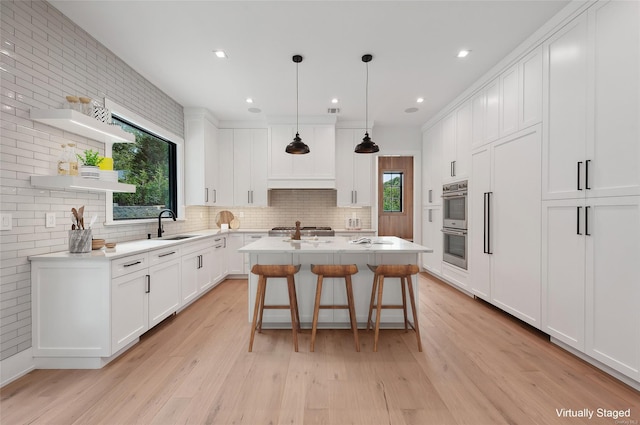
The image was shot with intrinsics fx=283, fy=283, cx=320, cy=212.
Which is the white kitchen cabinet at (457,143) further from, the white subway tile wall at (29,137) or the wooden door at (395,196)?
the white subway tile wall at (29,137)

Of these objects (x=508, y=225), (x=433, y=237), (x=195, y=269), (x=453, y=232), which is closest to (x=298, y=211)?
(x=195, y=269)

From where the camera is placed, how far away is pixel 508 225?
10.3 ft

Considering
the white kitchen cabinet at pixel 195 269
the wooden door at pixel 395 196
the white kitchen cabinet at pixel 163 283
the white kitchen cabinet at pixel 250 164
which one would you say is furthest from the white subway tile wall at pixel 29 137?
the wooden door at pixel 395 196

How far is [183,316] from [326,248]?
2.07 metres

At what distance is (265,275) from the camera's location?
2.52 metres

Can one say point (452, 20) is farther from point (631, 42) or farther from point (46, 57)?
point (46, 57)

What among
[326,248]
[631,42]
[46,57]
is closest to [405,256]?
[326,248]

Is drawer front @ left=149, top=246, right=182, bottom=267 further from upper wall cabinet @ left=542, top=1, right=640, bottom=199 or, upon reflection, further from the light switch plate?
upper wall cabinet @ left=542, top=1, right=640, bottom=199

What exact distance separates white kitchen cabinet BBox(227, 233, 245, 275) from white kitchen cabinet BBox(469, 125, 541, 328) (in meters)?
3.72

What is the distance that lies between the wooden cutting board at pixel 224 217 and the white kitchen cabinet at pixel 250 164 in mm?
334

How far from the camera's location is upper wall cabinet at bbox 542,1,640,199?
1.92 m

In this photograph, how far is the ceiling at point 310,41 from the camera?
239 centimetres

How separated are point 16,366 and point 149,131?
2887mm

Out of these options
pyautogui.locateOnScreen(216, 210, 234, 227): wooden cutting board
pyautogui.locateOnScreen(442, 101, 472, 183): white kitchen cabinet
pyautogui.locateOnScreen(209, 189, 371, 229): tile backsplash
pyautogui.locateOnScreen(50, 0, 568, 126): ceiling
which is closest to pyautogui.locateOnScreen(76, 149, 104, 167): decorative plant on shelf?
pyautogui.locateOnScreen(50, 0, 568, 126): ceiling
